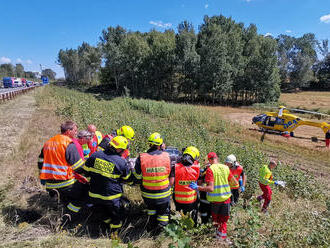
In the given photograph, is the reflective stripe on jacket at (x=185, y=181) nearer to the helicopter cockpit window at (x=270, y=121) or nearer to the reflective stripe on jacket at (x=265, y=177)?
the reflective stripe on jacket at (x=265, y=177)

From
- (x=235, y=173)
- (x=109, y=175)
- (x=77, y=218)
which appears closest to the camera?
(x=109, y=175)

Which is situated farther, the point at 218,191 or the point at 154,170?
the point at 218,191

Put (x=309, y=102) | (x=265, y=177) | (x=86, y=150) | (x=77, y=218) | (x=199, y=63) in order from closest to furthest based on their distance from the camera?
1. (x=77, y=218)
2. (x=86, y=150)
3. (x=265, y=177)
4. (x=199, y=63)
5. (x=309, y=102)

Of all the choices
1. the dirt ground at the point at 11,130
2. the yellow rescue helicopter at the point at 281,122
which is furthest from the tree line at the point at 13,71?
the yellow rescue helicopter at the point at 281,122

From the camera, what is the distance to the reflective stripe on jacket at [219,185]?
362cm

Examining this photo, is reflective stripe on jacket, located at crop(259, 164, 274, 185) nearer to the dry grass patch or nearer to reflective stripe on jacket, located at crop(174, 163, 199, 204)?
reflective stripe on jacket, located at crop(174, 163, 199, 204)

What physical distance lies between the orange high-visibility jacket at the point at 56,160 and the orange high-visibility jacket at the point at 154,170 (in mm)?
1319

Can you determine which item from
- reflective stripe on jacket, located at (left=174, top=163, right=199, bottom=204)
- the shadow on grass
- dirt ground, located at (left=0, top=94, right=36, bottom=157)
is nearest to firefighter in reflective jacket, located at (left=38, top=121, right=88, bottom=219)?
the shadow on grass

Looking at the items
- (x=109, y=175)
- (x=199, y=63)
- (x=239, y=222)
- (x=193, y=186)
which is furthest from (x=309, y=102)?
(x=109, y=175)

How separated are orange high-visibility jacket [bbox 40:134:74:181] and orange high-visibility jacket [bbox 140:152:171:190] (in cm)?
132

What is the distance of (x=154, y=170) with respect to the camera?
336cm

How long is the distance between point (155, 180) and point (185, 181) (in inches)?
22.8

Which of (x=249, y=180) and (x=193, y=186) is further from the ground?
(x=193, y=186)

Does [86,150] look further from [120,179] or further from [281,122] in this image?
[281,122]
